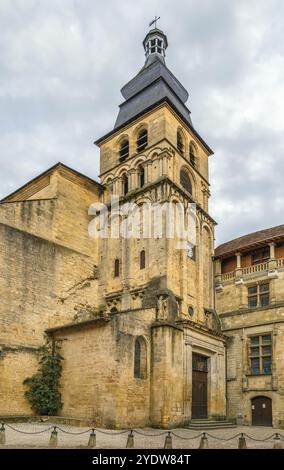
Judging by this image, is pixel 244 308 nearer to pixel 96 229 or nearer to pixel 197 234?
pixel 197 234

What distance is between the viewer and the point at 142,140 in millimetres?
27172

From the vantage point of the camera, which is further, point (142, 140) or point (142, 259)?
point (142, 140)

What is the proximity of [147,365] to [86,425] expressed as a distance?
3.42 metres

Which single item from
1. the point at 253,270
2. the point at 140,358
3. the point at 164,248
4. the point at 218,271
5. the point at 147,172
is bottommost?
the point at 140,358

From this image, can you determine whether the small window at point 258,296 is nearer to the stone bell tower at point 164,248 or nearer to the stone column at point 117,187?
the stone bell tower at point 164,248

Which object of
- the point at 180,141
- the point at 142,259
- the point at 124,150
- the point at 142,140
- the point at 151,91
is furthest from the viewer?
the point at 151,91

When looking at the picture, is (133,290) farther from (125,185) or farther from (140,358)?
(125,185)

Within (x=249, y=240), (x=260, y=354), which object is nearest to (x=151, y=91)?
(x=249, y=240)

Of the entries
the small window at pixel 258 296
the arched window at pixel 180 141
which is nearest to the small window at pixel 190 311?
the small window at pixel 258 296

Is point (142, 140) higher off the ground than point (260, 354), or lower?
higher

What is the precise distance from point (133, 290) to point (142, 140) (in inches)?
373

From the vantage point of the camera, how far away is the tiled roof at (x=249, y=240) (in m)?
24.7

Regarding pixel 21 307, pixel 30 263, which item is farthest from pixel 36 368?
pixel 30 263
